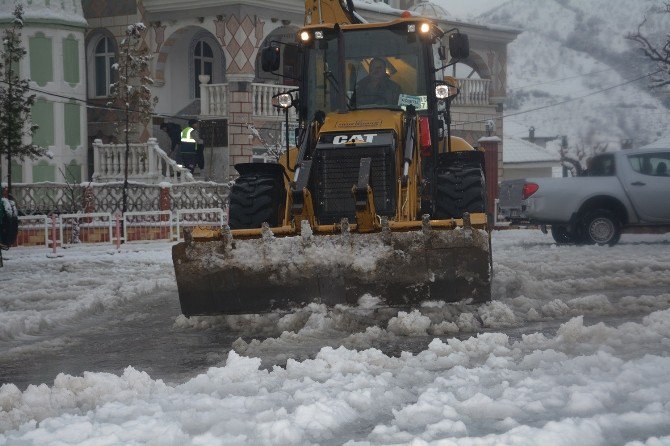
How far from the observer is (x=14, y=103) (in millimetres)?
27312

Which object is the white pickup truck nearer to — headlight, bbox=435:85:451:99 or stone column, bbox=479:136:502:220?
headlight, bbox=435:85:451:99

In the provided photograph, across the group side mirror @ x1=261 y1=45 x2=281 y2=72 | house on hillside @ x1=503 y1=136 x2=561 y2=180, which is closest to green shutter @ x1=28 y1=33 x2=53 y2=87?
side mirror @ x1=261 y1=45 x2=281 y2=72

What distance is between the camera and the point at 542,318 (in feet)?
30.4

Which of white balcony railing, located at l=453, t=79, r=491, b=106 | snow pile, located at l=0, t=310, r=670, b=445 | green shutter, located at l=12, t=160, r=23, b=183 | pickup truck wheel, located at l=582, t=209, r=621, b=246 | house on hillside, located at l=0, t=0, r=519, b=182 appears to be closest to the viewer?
snow pile, located at l=0, t=310, r=670, b=445

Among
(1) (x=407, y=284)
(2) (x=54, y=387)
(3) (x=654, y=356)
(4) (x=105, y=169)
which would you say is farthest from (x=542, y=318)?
(4) (x=105, y=169)

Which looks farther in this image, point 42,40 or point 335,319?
point 42,40

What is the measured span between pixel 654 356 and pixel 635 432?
5.23ft

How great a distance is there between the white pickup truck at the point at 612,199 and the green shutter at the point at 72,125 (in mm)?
16886

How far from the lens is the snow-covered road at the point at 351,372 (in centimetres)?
523

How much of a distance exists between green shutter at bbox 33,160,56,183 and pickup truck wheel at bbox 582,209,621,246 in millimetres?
17728

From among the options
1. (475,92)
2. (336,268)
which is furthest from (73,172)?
(336,268)

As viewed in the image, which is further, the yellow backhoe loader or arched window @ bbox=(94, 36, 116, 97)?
arched window @ bbox=(94, 36, 116, 97)

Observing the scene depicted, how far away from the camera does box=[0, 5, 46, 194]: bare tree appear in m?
26.7

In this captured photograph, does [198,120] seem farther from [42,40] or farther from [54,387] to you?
[54,387]
